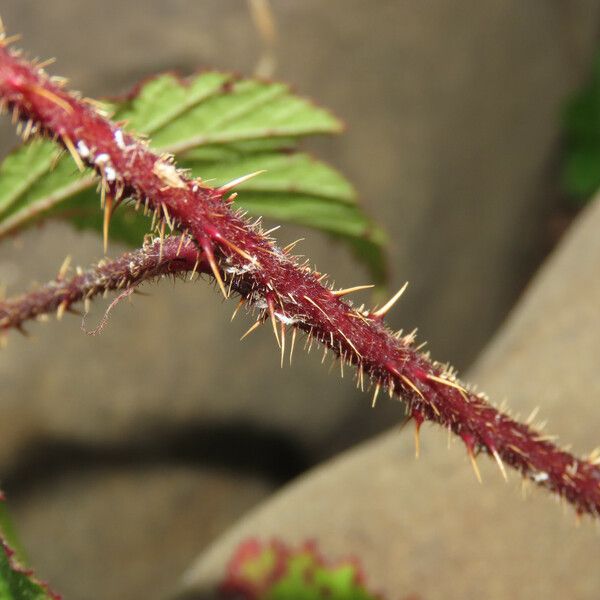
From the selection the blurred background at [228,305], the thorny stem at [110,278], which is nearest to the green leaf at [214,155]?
the thorny stem at [110,278]

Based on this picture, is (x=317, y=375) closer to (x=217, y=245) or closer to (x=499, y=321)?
(x=499, y=321)

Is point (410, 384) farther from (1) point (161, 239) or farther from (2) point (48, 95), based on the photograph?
(2) point (48, 95)

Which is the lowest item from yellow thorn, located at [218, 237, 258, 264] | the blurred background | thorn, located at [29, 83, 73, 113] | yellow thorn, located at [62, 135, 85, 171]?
the blurred background

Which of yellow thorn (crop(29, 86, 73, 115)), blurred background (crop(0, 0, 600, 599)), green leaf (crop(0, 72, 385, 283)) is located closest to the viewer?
yellow thorn (crop(29, 86, 73, 115))

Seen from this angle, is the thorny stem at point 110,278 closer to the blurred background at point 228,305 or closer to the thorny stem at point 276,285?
the thorny stem at point 276,285

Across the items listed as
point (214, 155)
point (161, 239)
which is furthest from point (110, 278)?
point (214, 155)

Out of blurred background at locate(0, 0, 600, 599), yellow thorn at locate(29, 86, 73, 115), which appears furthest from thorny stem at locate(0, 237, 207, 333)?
blurred background at locate(0, 0, 600, 599)

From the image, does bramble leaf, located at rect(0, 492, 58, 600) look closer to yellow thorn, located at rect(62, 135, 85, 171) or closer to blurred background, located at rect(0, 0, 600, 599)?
yellow thorn, located at rect(62, 135, 85, 171)
